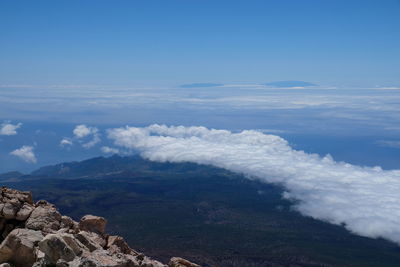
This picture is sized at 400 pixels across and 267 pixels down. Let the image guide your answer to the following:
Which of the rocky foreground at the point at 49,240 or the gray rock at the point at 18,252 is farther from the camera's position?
the gray rock at the point at 18,252

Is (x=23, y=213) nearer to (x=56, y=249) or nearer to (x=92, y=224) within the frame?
(x=92, y=224)

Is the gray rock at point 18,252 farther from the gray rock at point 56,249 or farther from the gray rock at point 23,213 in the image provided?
the gray rock at point 23,213

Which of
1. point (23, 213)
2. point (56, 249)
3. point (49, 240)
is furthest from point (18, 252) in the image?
point (23, 213)

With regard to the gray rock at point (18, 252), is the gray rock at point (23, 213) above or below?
above

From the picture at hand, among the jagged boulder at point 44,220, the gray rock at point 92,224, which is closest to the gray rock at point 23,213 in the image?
the jagged boulder at point 44,220

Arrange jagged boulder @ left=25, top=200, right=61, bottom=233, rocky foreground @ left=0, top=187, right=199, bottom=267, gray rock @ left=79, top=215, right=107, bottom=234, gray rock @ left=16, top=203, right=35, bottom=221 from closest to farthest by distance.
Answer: rocky foreground @ left=0, top=187, right=199, bottom=267, jagged boulder @ left=25, top=200, right=61, bottom=233, gray rock @ left=16, top=203, right=35, bottom=221, gray rock @ left=79, top=215, right=107, bottom=234

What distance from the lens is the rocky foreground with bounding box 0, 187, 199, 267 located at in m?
23.1

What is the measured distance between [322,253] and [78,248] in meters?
133

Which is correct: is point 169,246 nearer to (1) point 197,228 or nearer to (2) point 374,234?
(1) point 197,228

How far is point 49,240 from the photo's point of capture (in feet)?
76.1

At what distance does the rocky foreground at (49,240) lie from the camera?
23125 mm

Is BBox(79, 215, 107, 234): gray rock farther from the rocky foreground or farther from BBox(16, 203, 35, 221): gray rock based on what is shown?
BBox(16, 203, 35, 221): gray rock

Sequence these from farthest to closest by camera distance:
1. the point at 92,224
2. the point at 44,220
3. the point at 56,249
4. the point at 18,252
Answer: the point at 92,224
the point at 44,220
the point at 18,252
the point at 56,249

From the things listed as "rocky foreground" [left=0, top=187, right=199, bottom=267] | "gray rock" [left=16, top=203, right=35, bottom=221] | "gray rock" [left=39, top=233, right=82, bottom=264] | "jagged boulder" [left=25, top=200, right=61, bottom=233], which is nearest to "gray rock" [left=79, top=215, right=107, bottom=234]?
"rocky foreground" [left=0, top=187, right=199, bottom=267]
